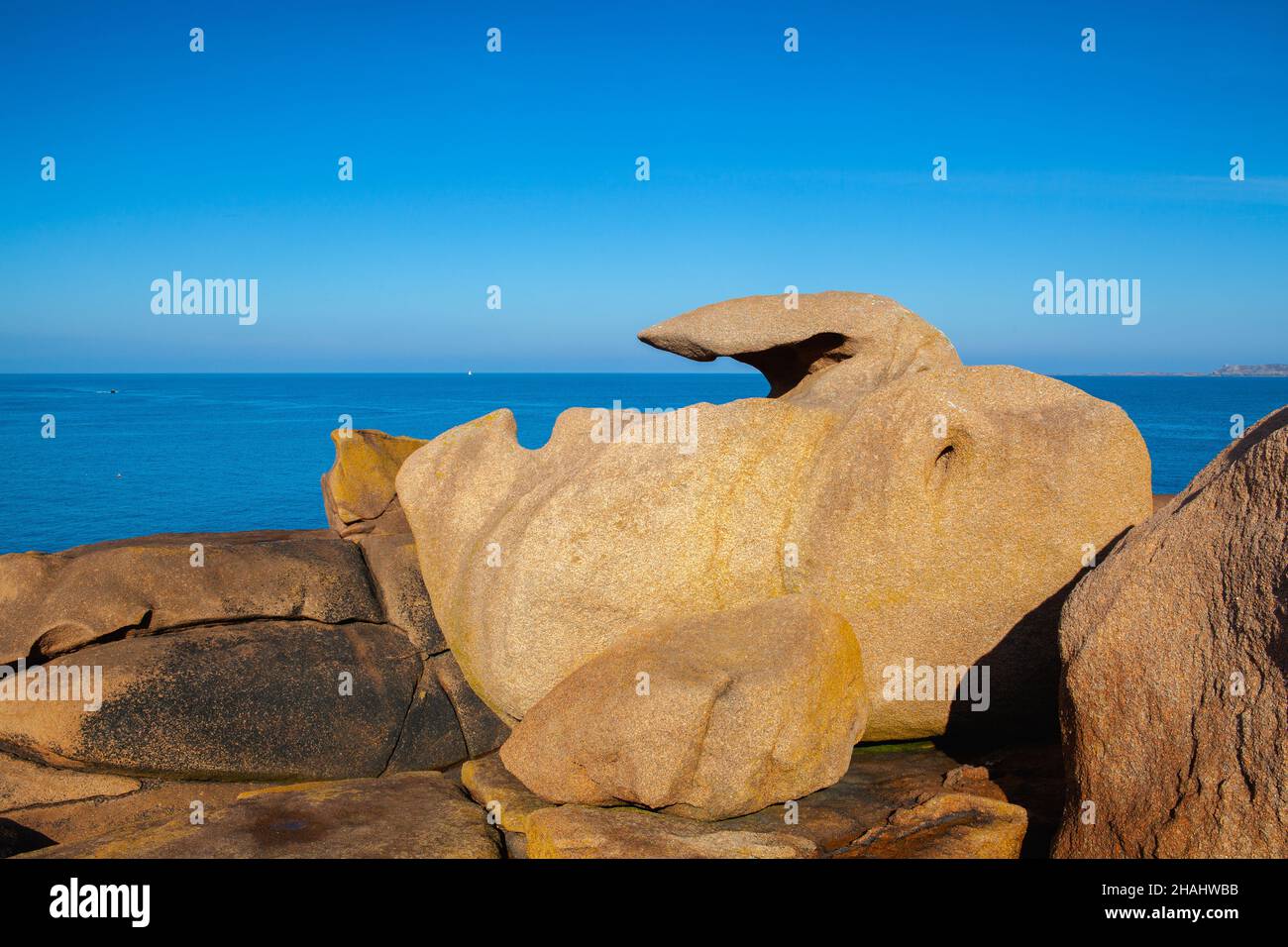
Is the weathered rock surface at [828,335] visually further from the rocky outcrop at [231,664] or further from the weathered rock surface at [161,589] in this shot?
the weathered rock surface at [161,589]

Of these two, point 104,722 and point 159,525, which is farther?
point 159,525

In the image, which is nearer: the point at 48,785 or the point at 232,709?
the point at 48,785

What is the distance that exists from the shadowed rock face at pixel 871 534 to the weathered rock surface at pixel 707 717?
0.98ft

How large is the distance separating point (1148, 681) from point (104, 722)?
7034 millimetres

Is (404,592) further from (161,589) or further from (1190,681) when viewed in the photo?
(1190,681)

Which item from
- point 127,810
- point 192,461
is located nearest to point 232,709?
point 127,810

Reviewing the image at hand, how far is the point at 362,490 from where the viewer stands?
32.4ft

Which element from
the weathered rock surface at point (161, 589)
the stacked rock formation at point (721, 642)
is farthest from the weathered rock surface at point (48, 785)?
the weathered rock surface at point (161, 589)

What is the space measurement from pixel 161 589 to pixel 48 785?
1615mm

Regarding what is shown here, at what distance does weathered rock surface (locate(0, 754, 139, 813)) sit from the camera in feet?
24.0

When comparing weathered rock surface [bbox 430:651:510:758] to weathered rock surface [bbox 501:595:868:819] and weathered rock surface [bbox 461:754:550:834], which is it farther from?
weathered rock surface [bbox 501:595:868:819]

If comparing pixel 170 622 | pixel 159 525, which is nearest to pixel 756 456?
pixel 170 622

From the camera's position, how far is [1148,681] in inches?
217
